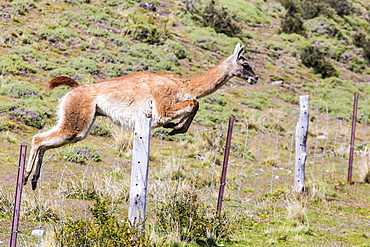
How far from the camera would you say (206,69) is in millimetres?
22094

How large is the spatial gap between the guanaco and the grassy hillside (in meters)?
0.90

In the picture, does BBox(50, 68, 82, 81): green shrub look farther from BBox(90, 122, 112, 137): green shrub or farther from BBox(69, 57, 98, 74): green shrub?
BBox(90, 122, 112, 137): green shrub

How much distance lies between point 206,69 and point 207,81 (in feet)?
47.4

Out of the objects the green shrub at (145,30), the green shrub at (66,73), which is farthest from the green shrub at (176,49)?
the green shrub at (66,73)

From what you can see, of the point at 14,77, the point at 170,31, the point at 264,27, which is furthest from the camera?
the point at 264,27

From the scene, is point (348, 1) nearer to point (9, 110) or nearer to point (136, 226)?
point (9, 110)

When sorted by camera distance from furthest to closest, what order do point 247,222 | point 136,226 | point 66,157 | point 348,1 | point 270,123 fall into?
point 348,1, point 270,123, point 66,157, point 247,222, point 136,226

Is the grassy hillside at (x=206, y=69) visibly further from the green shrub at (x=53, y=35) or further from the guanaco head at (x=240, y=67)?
the guanaco head at (x=240, y=67)

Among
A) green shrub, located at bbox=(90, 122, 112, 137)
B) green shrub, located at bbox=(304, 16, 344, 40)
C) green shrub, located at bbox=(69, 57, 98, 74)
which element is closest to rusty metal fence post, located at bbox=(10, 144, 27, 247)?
green shrub, located at bbox=(90, 122, 112, 137)

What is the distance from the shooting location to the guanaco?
23.2 ft

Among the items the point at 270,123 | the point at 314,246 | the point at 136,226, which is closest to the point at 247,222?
the point at 314,246

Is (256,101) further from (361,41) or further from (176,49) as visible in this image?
(361,41)

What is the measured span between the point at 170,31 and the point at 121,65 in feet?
22.7

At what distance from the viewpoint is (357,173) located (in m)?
12.7
